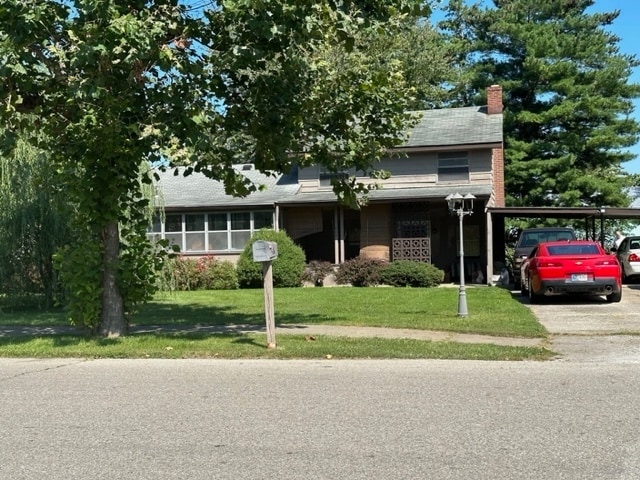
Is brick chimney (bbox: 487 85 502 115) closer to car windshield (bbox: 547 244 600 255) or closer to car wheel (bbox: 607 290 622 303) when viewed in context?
car windshield (bbox: 547 244 600 255)

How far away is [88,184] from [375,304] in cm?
831

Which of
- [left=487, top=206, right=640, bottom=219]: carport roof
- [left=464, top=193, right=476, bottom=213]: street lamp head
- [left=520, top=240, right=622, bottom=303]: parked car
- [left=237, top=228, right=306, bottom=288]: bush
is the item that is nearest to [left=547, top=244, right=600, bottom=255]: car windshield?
[left=520, top=240, right=622, bottom=303]: parked car

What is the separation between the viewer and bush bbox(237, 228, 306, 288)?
81.6 feet

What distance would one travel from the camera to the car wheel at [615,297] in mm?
16875

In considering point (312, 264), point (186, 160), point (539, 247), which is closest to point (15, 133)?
point (186, 160)

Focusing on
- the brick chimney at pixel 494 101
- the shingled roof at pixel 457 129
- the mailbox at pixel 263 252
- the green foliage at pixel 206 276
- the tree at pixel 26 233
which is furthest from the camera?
the brick chimney at pixel 494 101

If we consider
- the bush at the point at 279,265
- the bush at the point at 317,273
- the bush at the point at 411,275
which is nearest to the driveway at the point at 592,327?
the bush at the point at 411,275

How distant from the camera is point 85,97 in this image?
31.6ft

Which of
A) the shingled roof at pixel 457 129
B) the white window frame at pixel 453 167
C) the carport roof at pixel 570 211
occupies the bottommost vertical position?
the carport roof at pixel 570 211

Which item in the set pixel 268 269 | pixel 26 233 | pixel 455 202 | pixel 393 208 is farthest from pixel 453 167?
pixel 268 269

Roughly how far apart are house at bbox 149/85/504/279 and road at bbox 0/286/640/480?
52.6ft

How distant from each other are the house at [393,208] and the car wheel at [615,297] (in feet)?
22.5

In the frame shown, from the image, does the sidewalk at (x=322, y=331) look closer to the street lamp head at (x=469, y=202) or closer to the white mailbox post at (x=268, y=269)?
the white mailbox post at (x=268, y=269)

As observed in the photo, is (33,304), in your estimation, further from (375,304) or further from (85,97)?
(85,97)
